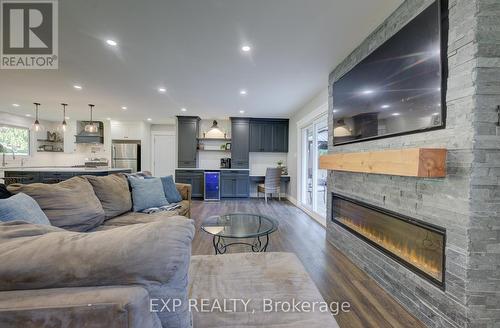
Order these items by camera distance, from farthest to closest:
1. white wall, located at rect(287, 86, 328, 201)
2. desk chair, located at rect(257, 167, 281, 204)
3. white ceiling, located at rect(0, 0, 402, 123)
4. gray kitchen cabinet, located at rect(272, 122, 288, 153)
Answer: gray kitchen cabinet, located at rect(272, 122, 288, 153), desk chair, located at rect(257, 167, 281, 204), white wall, located at rect(287, 86, 328, 201), white ceiling, located at rect(0, 0, 402, 123)

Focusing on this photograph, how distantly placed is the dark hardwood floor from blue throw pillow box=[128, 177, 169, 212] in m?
0.75

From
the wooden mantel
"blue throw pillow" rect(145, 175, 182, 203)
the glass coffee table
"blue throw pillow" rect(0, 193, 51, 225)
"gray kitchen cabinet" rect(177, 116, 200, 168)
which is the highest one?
"gray kitchen cabinet" rect(177, 116, 200, 168)

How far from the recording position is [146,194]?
279 cm

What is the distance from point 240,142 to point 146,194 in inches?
159

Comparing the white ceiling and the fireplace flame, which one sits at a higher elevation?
the white ceiling

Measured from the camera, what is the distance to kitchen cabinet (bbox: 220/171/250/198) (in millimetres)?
6438

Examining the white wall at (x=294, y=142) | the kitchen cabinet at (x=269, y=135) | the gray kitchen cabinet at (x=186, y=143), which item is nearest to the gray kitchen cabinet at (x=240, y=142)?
the kitchen cabinet at (x=269, y=135)

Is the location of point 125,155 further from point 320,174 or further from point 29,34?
point 320,174

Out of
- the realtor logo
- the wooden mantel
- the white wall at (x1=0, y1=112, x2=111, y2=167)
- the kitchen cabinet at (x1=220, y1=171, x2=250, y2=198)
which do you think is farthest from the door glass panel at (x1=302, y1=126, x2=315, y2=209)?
the white wall at (x1=0, y1=112, x2=111, y2=167)

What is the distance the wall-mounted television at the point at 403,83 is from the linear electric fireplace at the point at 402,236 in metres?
0.73

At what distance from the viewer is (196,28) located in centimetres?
225

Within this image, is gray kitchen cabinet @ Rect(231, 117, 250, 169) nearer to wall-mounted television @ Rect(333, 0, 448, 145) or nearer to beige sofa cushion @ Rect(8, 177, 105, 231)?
wall-mounted television @ Rect(333, 0, 448, 145)

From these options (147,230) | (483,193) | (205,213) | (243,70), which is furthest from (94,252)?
(205,213)

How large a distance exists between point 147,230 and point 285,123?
20.7ft
